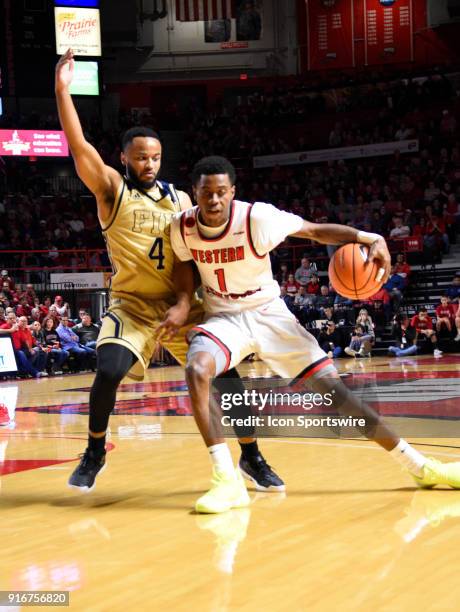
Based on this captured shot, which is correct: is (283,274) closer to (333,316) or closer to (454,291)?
(333,316)

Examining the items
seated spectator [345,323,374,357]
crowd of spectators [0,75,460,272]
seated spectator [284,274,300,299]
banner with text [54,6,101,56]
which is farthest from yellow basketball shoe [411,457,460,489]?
banner with text [54,6,101,56]

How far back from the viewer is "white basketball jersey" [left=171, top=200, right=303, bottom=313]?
4.50 m

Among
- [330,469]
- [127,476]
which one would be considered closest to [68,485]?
[127,476]

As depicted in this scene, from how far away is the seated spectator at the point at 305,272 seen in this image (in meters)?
19.1

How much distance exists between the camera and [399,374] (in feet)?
39.2

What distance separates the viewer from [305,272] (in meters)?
19.2

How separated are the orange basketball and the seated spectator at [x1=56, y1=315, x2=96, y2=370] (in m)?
12.3

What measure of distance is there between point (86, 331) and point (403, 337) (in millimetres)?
6199

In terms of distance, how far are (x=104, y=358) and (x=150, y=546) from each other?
1.33m

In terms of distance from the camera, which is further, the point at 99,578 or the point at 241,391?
the point at 241,391

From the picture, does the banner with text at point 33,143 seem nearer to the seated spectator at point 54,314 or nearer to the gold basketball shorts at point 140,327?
the seated spectator at point 54,314

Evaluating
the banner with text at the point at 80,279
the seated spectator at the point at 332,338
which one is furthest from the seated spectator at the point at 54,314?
the seated spectator at the point at 332,338

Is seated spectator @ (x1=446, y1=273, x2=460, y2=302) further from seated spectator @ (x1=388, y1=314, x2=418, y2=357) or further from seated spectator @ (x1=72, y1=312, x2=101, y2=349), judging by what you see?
seated spectator @ (x1=72, y1=312, x2=101, y2=349)

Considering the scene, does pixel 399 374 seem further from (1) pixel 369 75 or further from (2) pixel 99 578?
(1) pixel 369 75
